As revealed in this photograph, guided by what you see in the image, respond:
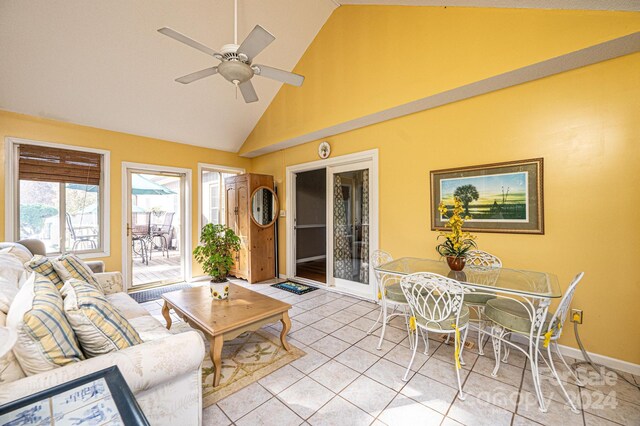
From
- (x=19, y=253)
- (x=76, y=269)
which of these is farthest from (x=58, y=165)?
(x=76, y=269)

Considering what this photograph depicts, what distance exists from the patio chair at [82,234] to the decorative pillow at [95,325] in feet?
11.0

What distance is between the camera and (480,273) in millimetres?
2355

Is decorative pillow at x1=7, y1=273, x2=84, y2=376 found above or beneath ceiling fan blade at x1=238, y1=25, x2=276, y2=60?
beneath

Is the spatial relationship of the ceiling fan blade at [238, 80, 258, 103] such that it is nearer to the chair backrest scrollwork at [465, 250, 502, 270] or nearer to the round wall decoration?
the round wall decoration

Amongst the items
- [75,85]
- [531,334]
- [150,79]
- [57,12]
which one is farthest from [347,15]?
[531,334]

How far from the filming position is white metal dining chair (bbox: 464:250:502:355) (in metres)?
2.40

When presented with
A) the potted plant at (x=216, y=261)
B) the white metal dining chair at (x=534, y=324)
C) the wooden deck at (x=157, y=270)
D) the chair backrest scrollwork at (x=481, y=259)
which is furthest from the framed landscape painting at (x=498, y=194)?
the wooden deck at (x=157, y=270)

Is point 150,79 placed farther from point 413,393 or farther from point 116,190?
point 413,393

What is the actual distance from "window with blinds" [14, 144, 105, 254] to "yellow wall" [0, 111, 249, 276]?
0.52ft

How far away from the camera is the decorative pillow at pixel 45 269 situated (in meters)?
1.92

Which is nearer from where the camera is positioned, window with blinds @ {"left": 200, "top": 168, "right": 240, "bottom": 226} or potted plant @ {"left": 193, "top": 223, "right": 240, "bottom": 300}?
potted plant @ {"left": 193, "top": 223, "right": 240, "bottom": 300}

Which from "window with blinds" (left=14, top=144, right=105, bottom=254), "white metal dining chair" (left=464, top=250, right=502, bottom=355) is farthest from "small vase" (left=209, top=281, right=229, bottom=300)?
"window with blinds" (left=14, top=144, right=105, bottom=254)

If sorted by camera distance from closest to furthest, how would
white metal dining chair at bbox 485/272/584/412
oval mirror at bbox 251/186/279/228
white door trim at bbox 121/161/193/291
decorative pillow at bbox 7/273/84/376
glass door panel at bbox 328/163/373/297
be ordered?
decorative pillow at bbox 7/273/84/376
white metal dining chair at bbox 485/272/584/412
glass door panel at bbox 328/163/373/297
white door trim at bbox 121/161/193/291
oval mirror at bbox 251/186/279/228

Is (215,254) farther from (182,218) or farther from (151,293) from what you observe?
(182,218)
